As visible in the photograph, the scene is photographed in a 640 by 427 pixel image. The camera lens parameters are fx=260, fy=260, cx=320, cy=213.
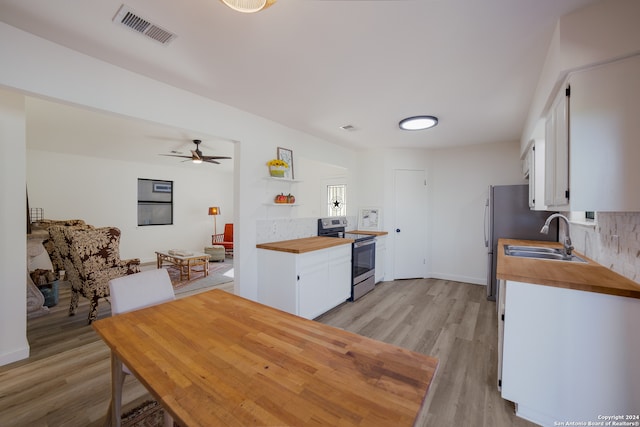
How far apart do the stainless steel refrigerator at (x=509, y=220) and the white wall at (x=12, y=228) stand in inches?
199

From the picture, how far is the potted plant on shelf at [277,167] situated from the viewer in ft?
10.3

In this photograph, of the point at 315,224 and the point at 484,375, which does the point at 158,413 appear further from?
the point at 315,224

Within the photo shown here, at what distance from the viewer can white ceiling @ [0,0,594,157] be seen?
1458 mm

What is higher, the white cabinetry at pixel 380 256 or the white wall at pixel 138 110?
the white wall at pixel 138 110

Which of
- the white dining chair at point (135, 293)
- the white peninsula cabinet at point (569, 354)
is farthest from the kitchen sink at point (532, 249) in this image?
the white dining chair at point (135, 293)

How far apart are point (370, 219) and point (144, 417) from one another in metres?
3.98

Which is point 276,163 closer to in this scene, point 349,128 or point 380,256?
point 349,128

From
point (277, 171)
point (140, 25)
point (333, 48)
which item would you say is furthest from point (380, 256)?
point (140, 25)

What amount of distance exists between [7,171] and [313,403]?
297 cm

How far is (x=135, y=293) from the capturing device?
Answer: 5.32 feet

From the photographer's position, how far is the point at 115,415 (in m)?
1.41

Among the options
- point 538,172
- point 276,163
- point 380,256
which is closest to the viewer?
point 538,172

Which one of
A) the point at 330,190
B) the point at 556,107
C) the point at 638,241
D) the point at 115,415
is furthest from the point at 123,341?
the point at 330,190

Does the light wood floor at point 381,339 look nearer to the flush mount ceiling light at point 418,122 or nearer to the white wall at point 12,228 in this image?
the white wall at point 12,228
